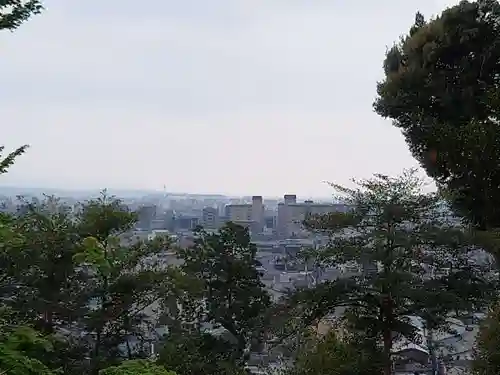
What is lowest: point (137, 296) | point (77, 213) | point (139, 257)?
point (137, 296)

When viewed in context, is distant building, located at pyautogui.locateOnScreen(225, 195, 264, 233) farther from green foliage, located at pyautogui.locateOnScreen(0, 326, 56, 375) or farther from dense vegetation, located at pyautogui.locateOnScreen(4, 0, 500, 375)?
green foliage, located at pyautogui.locateOnScreen(0, 326, 56, 375)

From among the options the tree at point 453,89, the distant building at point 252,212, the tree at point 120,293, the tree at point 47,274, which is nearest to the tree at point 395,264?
the tree at point 453,89

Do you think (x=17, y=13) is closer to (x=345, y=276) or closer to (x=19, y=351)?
(x=19, y=351)

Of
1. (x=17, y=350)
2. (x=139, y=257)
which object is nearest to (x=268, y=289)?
(x=139, y=257)

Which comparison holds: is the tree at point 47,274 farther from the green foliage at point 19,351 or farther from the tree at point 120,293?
the green foliage at point 19,351

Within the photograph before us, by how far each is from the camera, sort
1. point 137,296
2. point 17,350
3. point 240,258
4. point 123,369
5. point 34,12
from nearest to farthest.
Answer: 1. point 123,369
2. point 17,350
3. point 34,12
4. point 137,296
5. point 240,258

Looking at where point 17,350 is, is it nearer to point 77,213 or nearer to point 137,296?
point 137,296

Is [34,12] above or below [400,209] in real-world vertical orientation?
above
